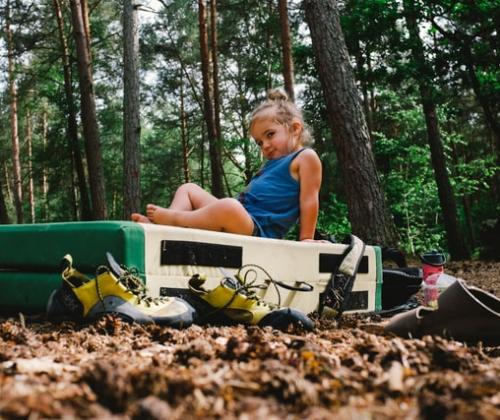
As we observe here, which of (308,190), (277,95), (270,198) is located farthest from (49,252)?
(277,95)

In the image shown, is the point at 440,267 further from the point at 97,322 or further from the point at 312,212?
the point at 97,322

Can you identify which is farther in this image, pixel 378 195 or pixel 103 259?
pixel 378 195

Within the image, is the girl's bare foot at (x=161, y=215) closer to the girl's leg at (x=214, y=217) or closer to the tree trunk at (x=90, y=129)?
the girl's leg at (x=214, y=217)

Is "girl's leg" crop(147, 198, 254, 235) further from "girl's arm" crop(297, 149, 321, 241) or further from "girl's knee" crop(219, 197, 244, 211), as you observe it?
"girl's arm" crop(297, 149, 321, 241)

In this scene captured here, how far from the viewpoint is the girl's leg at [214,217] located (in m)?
3.38

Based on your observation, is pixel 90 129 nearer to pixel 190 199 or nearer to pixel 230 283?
pixel 190 199

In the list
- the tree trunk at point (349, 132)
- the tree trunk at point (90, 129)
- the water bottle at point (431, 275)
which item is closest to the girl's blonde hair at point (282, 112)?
the water bottle at point (431, 275)

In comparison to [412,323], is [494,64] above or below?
above

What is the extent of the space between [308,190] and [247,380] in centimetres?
266

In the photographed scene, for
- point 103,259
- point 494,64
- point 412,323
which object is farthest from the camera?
point 494,64

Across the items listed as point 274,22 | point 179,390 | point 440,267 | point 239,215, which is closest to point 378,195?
point 440,267

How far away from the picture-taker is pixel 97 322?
2324mm

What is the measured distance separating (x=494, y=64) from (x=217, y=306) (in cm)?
874

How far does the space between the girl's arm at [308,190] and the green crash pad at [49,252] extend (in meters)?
1.38
